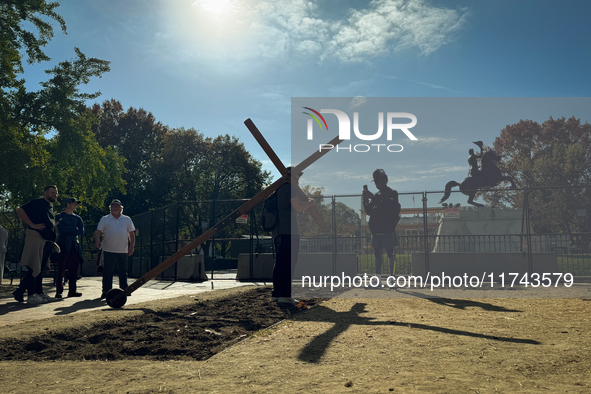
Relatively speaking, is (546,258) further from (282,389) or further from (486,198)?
(282,389)

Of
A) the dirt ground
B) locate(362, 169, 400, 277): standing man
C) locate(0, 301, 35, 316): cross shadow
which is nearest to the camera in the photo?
the dirt ground

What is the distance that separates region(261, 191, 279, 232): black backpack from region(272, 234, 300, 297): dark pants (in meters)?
0.21

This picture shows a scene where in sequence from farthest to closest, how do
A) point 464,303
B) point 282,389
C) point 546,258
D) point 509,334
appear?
1. point 546,258
2. point 464,303
3. point 509,334
4. point 282,389

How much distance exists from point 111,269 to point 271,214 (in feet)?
10.7

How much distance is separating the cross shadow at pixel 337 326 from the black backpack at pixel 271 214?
138cm

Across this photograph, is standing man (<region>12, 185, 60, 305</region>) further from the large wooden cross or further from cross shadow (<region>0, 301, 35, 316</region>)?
the large wooden cross

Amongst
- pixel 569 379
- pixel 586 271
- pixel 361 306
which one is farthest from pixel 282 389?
pixel 586 271

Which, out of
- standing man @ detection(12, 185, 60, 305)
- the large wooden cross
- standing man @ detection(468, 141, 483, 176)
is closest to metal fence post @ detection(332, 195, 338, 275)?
standing man @ detection(468, 141, 483, 176)

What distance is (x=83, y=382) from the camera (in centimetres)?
287

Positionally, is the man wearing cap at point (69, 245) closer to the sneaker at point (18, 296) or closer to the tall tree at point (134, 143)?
the sneaker at point (18, 296)

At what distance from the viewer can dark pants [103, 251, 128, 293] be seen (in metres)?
7.58

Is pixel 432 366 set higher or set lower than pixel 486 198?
lower

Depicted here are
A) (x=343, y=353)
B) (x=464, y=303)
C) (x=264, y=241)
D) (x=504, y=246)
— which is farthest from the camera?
(x=264, y=241)

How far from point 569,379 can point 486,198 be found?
1412 cm
